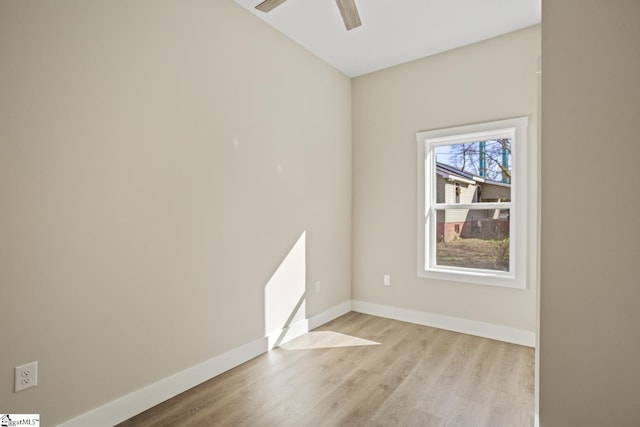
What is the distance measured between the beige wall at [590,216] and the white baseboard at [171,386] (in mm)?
2096

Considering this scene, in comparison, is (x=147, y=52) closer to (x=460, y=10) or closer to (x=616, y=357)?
(x=460, y=10)

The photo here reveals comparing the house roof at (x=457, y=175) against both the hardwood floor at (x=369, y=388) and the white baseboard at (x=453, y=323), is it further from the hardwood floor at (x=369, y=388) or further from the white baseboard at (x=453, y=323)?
the hardwood floor at (x=369, y=388)

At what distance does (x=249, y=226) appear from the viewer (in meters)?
2.78

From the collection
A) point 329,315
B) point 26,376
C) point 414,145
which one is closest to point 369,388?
point 329,315

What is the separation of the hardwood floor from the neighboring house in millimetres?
A: 1081

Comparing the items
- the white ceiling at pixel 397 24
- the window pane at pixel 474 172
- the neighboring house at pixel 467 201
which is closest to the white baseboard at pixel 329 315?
the neighboring house at pixel 467 201

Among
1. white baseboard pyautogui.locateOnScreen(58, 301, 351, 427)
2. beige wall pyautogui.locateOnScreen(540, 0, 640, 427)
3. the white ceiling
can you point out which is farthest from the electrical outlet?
the white ceiling

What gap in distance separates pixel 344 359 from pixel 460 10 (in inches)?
123

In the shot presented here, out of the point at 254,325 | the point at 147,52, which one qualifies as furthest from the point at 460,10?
the point at 254,325

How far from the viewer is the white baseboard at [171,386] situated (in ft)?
6.05

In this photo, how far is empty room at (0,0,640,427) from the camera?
1122 millimetres

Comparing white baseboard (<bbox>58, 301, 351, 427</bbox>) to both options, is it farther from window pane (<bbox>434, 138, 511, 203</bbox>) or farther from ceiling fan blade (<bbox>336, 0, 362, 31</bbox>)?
ceiling fan blade (<bbox>336, 0, 362, 31</bbox>)

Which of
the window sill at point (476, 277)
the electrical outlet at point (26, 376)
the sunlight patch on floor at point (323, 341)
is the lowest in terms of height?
the sunlight patch on floor at point (323, 341)

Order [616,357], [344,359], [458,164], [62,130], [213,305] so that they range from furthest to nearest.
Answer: [458,164], [344,359], [213,305], [62,130], [616,357]
